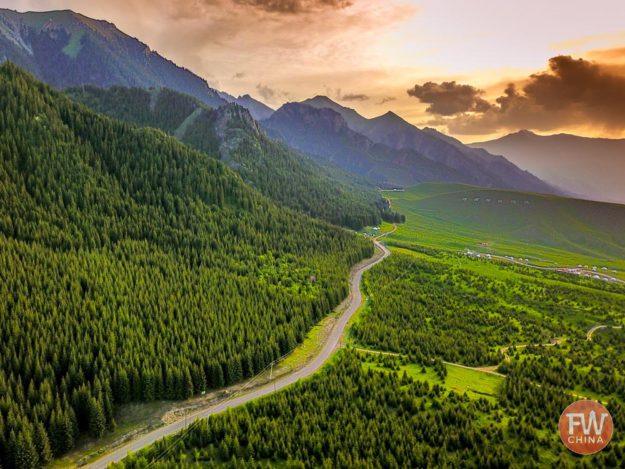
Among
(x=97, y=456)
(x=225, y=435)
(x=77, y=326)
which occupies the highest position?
(x=77, y=326)

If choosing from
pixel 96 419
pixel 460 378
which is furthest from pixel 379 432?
pixel 96 419

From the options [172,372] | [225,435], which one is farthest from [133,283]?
[225,435]

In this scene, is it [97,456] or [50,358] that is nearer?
[97,456]

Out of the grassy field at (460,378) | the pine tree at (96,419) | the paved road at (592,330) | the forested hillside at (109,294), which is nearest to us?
the pine tree at (96,419)

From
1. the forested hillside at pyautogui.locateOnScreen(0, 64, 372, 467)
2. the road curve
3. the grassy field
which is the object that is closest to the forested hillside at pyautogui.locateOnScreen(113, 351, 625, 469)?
the grassy field

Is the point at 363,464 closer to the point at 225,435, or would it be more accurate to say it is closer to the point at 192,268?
the point at 225,435

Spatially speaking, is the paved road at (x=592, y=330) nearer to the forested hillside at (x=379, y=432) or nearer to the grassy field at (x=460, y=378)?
the forested hillside at (x=379, y=432)

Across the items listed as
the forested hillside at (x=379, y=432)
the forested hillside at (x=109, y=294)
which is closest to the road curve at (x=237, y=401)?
the forested hillside at (x=379, y=432)

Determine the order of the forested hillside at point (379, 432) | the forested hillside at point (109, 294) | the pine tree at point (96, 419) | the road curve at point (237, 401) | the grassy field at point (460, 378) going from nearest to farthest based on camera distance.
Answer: the forested hillside at point (379, 432), the road curve at point (237, 401), the pine tree at point (96, 419), the forested hillside at point (109, 294), the grassy field at point (460, 378)

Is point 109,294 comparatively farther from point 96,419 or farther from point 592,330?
point 592,330
